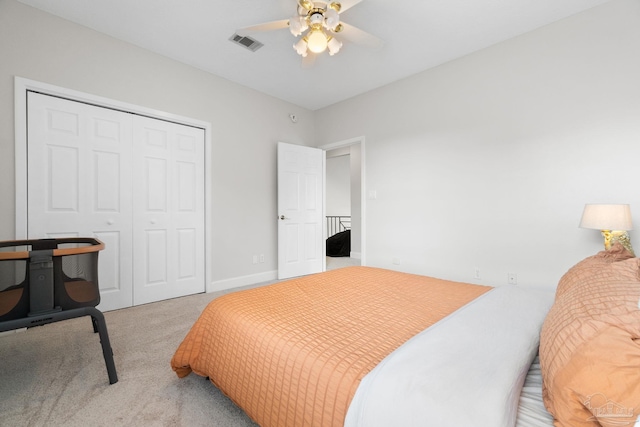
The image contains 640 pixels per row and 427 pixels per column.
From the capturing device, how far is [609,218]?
1.95 metres

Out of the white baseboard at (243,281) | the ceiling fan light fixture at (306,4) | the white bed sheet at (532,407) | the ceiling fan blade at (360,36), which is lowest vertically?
the white baseboard at (243,281)

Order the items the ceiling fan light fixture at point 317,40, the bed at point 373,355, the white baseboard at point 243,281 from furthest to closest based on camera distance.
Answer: the white baseboard at point 243,281 → the ceiling fan light fixture at point 317,40 → the bed at point 373,355

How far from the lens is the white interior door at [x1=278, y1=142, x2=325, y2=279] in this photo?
4012mm

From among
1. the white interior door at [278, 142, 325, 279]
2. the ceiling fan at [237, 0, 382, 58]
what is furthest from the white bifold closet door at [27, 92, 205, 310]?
the ceiling fan at [237, 0, 382, 58]

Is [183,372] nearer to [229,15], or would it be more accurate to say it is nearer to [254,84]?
[229,15]

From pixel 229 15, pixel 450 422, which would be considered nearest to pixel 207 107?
pixel 229 15

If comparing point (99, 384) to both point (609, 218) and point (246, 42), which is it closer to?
point (246, 42)

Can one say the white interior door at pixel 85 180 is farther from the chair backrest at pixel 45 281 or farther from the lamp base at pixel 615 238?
the lamp base at pixel 615 238

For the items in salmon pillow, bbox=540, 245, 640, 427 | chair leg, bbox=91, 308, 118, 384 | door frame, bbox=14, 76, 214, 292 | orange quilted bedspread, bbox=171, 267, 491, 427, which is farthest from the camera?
door frame, bbox=14, 76, 214, 292

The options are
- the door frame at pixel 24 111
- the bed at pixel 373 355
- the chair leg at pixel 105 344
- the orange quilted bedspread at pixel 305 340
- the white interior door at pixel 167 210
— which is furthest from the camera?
the white interior door at pixel 167 210

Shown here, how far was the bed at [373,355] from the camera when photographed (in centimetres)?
66

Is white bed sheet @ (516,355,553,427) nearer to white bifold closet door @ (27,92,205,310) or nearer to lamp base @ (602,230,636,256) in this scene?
lamp base @ (602,230,636,256)

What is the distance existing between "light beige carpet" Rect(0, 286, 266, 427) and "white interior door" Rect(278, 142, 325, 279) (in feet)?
6.41

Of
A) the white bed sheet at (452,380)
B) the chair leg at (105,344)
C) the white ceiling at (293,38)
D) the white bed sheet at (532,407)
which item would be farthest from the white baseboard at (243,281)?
the white bed sheet at (532,407)
